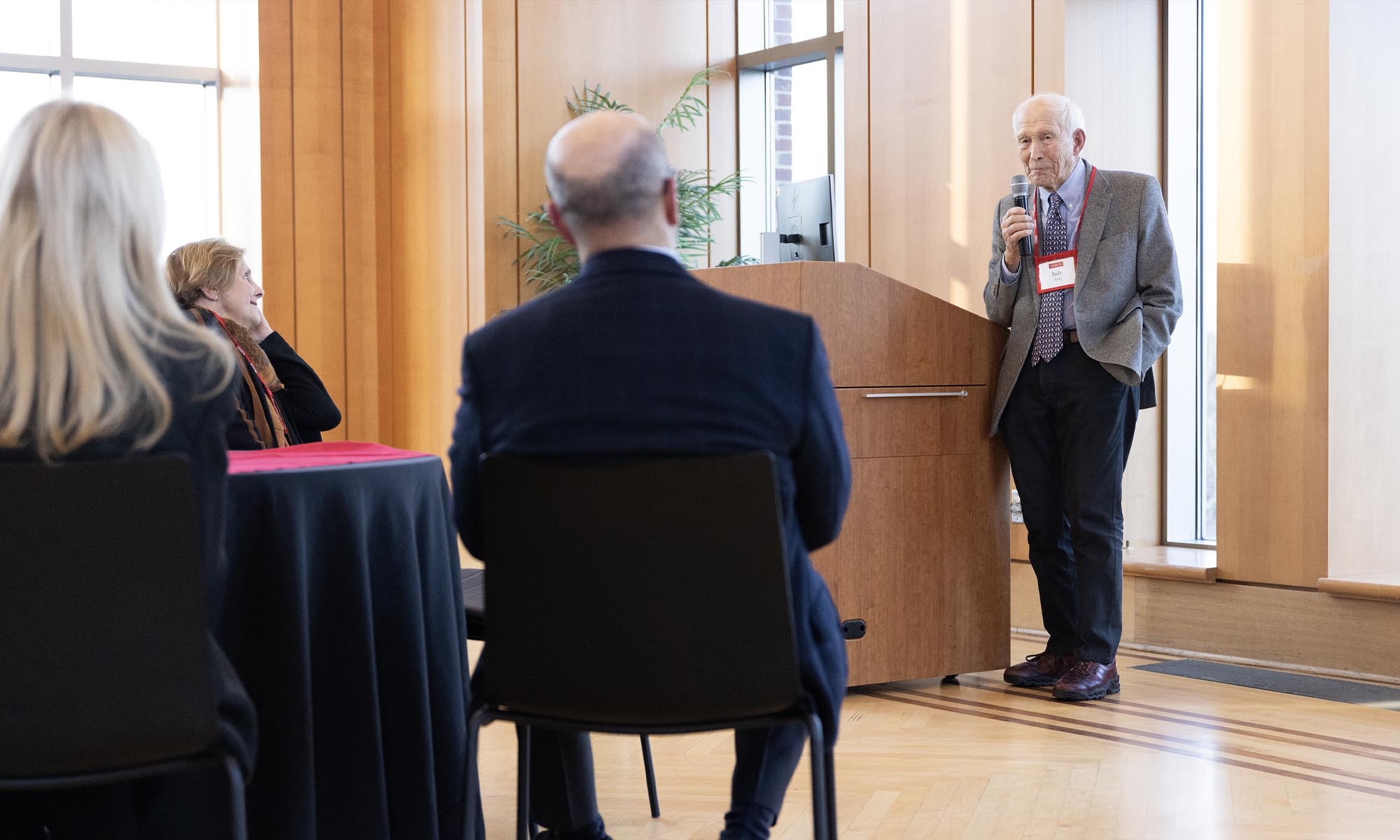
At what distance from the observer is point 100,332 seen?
65.5 inches

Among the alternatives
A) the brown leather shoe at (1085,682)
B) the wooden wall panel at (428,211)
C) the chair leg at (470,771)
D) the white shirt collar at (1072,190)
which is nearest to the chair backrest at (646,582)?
the chair leg at (470,771)

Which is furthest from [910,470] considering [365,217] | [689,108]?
[365,217]

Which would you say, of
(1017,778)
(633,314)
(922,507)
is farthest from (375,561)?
(922,507)

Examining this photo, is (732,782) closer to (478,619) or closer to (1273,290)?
(478,619)

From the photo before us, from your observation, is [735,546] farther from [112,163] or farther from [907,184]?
[907,184]

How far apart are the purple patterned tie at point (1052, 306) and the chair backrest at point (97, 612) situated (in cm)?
279

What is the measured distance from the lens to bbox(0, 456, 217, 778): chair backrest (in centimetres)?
160

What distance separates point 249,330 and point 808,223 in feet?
5.93

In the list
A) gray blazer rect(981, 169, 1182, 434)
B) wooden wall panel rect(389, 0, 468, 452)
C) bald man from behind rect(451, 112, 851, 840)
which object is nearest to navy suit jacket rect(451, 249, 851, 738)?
bald man from behind rect(451, 112, 851, 840)

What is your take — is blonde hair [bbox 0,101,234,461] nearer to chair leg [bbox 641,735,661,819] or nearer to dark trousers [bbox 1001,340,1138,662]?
chair leg [bbox 641,735,661,819]

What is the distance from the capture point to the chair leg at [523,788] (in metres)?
1.92

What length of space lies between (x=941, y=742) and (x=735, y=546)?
1922 millimetres

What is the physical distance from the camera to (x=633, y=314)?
5.71ft

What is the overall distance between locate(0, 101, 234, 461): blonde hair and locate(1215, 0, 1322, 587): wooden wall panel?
3.66m
